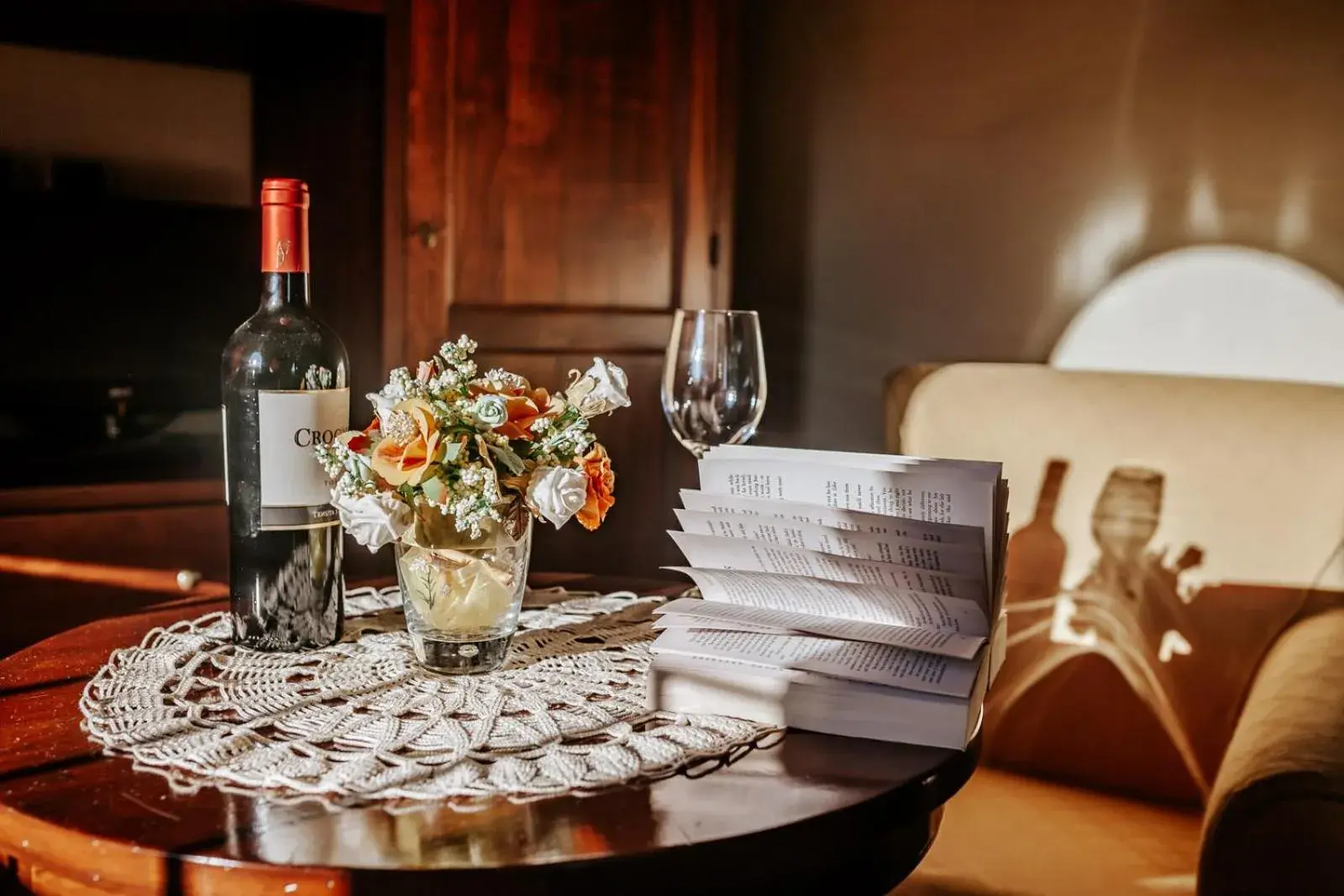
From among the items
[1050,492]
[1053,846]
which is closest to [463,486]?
[1053,846]

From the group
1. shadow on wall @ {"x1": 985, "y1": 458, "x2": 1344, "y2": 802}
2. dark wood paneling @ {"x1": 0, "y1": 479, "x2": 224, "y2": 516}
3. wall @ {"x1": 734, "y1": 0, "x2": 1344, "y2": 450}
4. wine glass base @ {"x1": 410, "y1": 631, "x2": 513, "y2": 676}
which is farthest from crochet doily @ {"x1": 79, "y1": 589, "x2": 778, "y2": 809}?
wall @ {"x1": 734, "y1": 0, "x2": 1344, "y2": 450}

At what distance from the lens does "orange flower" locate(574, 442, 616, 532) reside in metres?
0.96

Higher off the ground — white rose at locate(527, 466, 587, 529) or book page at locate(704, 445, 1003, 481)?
book page at locate(704, 445, 1003, 481)

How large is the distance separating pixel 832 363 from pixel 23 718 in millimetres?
1959

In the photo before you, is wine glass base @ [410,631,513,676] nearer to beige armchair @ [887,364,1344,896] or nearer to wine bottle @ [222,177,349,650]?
wine bottle @ [222,177,349,650]

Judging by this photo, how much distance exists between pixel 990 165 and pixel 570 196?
845 mm

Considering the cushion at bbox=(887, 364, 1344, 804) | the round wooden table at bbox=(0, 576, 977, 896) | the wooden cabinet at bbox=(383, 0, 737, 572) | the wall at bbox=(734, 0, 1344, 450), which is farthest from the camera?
the wooden cabinet at bbox=(383, 0, 737, 572)

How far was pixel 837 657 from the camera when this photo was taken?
0.85m

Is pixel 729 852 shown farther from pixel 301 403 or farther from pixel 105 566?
pixel 105 566

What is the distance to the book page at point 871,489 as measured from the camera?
84 centimetres

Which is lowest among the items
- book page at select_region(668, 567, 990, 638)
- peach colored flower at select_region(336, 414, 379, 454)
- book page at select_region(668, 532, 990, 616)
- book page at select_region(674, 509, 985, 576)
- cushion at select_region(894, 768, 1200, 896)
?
cushion at select_region(894, 768, 1200, 896)

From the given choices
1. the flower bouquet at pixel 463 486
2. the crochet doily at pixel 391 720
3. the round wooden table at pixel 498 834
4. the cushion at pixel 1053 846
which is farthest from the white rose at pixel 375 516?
the cushion at pixel 1053 846

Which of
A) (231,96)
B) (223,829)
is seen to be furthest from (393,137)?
(223,829)

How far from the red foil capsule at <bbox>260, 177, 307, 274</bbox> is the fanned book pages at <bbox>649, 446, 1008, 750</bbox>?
1.22ft
